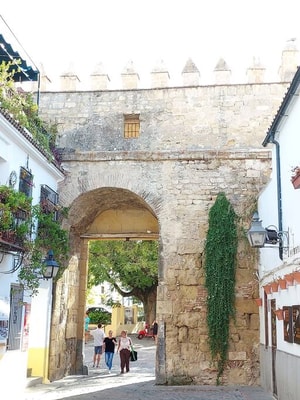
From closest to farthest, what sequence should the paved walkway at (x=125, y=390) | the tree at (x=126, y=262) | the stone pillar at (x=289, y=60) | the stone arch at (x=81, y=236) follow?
the paved walkway at (x=125, y=390), the stone arch at (x=81, y=236), the stone pillar at (x=289, y=60), the tree at (x=126, y=262)

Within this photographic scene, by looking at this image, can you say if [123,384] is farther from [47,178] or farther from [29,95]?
[29,95]

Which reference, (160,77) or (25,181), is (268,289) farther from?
(160,77)

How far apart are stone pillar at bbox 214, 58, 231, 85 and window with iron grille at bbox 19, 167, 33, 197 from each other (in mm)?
5446

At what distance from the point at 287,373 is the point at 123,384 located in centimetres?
465

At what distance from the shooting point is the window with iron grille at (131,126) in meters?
13.2

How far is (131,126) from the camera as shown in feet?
43.6

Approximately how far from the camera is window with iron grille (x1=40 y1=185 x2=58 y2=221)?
11.1 metres

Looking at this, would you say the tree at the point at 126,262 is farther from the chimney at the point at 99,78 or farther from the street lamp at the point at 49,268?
the street lamp at the point at 49,268

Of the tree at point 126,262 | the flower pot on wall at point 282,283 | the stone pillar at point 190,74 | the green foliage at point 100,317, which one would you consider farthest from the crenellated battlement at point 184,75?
the green foliage at point 100,317

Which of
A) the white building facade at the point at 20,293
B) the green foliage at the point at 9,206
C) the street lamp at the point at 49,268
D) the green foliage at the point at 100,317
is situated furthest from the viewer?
the green foliage at the point at 100,317

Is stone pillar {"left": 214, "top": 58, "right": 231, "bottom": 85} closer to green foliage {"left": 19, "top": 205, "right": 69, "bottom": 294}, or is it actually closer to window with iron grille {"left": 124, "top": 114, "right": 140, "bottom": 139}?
window with iron grille {"left": 124, "top": 114, "right": 140, "bottom": 139}

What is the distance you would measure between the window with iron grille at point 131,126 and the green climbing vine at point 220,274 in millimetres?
2880

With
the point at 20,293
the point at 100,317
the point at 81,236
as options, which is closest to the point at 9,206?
the point at 20,293

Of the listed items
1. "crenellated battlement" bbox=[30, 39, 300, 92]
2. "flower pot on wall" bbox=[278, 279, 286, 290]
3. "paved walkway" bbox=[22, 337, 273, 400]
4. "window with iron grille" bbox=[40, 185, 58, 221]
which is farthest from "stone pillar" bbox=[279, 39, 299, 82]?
"paved walkway" bbox=[22, 337, 273, 400]
